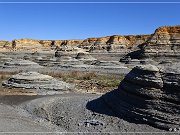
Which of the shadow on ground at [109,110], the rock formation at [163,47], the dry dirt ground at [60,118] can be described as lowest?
the dry dirt ground at [60,118]

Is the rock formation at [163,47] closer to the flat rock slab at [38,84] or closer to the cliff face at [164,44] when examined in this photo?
the cliff face at [164,44]

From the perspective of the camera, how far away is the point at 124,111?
1928cm

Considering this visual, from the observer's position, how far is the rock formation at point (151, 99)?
17.3 m

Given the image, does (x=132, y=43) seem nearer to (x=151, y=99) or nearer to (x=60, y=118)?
(x=60, y=118)

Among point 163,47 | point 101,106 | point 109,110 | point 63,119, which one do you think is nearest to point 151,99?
point 109,110

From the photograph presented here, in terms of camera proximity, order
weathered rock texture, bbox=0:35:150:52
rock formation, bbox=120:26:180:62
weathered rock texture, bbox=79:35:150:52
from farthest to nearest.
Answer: weathered rock texture, bbox=0:35:150:52, weathered rock texture, bbox=79:35:150:52, rock formation, bbox=120:26:180:62

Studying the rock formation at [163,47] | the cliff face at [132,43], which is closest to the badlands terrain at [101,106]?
the rock formation at [163,47]

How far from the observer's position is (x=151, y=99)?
60.2 feet

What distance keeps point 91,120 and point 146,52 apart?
54.6 metres

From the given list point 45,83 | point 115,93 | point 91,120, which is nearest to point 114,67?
point 45,83

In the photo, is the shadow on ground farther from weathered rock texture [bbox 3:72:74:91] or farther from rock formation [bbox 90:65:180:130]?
weathered rock texture [bbox 3:72:74:91]

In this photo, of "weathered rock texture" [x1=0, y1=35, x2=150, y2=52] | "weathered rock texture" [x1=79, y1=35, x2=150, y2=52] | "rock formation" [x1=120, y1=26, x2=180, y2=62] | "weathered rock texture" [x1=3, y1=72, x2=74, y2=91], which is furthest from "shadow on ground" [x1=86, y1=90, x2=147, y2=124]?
"weathered rock texture" [x1=79, y1=35, x2=150, y2=52]

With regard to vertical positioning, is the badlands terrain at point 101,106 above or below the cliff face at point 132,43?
below

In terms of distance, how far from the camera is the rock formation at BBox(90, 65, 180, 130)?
681 inches
